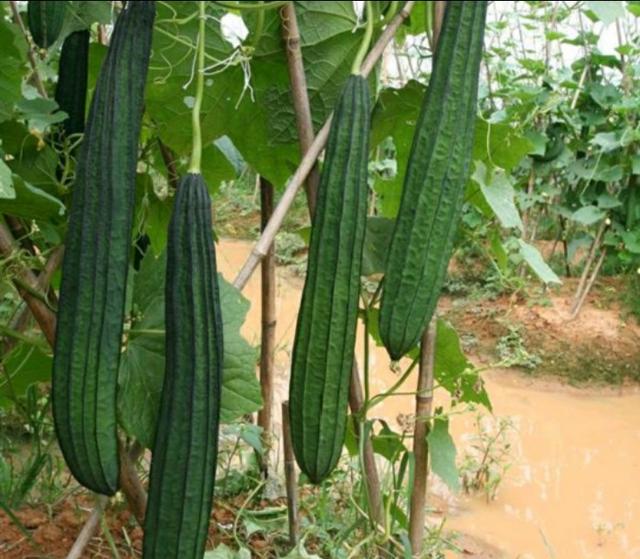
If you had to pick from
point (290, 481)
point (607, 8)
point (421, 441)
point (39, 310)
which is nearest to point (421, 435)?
point (421, 441)

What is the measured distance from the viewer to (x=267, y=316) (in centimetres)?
207

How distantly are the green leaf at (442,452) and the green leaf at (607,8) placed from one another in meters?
0.98

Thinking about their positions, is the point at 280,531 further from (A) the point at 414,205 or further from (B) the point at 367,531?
(A) the point at 414,205

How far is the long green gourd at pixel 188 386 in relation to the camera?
1.07 metres

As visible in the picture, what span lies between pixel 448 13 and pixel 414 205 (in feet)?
0.70

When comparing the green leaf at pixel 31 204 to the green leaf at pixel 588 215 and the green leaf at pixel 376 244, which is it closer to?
the green leaf at pixel 376 244

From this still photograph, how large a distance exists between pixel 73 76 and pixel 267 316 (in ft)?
2.36

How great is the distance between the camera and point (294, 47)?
1427 millimetres

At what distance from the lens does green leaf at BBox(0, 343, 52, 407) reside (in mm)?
1685

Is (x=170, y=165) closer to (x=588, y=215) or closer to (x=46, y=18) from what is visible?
(x=46, y=18)

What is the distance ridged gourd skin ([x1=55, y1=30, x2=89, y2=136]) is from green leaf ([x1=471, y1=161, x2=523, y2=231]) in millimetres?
616

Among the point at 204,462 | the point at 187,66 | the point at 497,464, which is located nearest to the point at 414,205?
the point at 204,462

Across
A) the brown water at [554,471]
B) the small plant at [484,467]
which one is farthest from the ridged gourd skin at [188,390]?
the small plant at [484,467]

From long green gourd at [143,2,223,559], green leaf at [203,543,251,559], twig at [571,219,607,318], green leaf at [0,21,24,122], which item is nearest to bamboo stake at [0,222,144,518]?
green leaf at [0,21,24,122]
